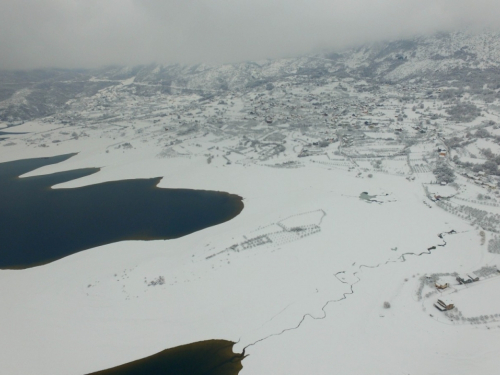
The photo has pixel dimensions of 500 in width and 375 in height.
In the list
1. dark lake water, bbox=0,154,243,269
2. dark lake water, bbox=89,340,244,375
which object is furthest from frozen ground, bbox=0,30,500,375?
dark lake water, bbox=0,154,243,269

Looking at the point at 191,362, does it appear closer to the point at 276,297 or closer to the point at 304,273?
the point at 276,297

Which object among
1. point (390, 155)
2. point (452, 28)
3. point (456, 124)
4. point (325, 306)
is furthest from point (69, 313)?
point (452, 28)

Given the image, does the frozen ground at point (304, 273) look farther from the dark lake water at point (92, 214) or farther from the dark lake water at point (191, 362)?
the dark lake water at point (92, 214)

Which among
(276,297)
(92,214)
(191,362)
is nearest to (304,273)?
(276,297)

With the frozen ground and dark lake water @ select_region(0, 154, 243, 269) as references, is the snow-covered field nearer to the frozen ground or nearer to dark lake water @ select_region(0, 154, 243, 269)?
the frozen ground

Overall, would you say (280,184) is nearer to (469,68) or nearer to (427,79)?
(427,79)

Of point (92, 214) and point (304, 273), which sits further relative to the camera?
point (92, 214)
